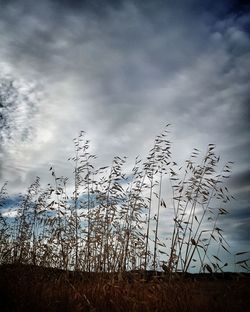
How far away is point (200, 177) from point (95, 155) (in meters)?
2.28

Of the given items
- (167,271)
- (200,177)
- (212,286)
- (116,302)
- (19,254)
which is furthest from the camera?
(19,254)

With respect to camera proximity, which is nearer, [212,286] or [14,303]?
[14,303]

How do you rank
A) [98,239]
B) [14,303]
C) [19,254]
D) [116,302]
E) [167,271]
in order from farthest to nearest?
[19,254]
[98,239]
[167,271]
[116,302]
[14,303]

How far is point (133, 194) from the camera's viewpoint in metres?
5.97

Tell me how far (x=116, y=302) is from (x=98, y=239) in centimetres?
246

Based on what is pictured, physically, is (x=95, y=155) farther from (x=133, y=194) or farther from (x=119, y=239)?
(x=119, y=239)

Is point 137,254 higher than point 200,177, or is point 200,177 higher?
point 200,177

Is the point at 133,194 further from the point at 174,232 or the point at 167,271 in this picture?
the point at 167,271

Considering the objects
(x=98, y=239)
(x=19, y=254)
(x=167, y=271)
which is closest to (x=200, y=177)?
(x=167, y=271)

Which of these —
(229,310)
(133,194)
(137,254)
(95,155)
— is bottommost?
(229,310)

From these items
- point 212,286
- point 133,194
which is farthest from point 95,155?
point 212,286

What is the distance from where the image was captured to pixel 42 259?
5840 millimetres

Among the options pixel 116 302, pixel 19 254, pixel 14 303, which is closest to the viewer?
pixel 14 303

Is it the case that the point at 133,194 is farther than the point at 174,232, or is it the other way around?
the point at 133,194
